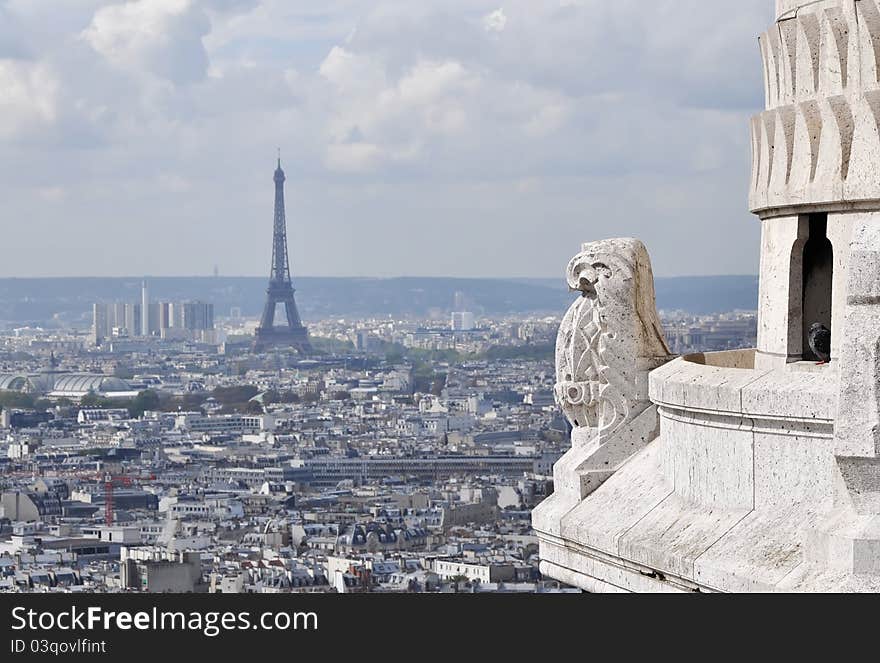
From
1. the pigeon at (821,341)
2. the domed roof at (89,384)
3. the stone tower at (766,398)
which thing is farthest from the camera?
the domed roof at (89,384)

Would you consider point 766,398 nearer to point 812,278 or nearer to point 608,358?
point 812,278

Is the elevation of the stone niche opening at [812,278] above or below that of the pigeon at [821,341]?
above

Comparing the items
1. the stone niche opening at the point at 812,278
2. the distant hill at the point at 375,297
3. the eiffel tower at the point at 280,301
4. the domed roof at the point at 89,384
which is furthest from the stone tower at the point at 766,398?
the distant hill at the point at 375,297

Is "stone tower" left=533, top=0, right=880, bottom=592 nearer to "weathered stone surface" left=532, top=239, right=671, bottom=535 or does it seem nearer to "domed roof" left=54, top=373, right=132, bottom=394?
"weathered stone surface" left=532, top=239, right=671, bottom=535

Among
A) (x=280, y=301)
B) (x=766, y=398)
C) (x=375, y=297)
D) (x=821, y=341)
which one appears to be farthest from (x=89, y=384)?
(x=766, y=398)

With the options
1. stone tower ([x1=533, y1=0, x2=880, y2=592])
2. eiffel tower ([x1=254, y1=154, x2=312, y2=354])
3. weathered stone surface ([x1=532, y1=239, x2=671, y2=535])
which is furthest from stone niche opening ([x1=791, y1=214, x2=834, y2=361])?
eiffel tower ([x1=254, y1=154, x2=312, y2=354])

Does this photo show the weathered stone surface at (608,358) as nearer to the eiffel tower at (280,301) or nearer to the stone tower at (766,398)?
the stone tower at (766,398)

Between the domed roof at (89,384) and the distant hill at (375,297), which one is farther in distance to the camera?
the distant hill at (375,297)
